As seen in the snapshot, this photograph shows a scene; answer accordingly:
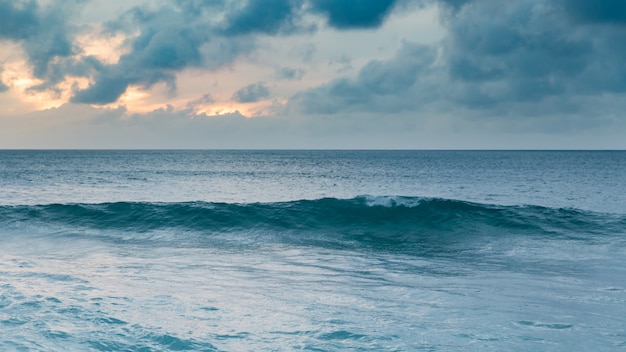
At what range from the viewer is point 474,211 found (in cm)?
2523

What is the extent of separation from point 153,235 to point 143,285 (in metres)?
10.1

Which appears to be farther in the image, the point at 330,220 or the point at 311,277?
the point at 330,220

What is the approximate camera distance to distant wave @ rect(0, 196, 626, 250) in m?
21.5

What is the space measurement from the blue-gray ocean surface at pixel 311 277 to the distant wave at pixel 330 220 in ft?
0.34

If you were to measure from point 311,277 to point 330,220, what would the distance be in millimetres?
12020

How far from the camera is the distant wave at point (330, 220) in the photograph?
70.4 feet

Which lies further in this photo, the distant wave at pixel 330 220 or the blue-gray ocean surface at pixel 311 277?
the distant wave at pixel 330 220

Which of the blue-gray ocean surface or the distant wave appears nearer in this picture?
the blue-gray ocean surface

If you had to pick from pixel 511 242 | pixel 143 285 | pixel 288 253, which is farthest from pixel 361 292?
pixel 511 242

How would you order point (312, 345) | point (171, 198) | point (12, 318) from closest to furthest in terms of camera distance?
point (312, 345), point (12, 318), point (171, 198)

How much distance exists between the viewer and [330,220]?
79.6 feet

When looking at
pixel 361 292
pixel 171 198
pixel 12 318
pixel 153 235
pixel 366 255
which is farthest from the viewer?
pixel 171 198

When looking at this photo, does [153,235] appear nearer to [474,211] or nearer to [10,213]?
[10,213]

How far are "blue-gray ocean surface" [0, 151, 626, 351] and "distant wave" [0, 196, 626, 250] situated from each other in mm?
104
